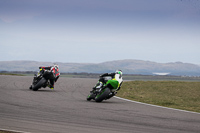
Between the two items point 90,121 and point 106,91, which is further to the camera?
point 106,91

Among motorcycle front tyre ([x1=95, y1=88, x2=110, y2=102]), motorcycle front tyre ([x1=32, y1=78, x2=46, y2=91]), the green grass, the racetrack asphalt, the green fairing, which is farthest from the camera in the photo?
motorcycle front tyre ([x1=32, y1=78, x2=46, y2=91])

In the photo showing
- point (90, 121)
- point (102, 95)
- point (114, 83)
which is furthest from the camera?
point (114, 83)

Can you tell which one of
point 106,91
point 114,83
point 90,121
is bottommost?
point 90,121

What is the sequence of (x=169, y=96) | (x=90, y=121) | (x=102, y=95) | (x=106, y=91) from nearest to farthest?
1. (x=90, y=121)
2. (x=102, y=95)
3. (x=106, y=91)
4. (x=169, y=96)

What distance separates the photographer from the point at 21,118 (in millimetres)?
9773

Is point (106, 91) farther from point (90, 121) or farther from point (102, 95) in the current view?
point (90, 121)

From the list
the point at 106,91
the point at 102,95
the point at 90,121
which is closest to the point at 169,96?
the point at 106,91

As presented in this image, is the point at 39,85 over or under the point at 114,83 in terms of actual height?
under

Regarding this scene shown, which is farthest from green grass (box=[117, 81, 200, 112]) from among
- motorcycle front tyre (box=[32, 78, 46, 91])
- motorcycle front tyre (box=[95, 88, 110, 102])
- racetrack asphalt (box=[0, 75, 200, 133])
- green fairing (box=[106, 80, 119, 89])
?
motorcycle front tyre (box=[32, 78, 46, 91])

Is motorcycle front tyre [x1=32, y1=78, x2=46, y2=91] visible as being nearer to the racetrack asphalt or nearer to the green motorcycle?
the green motorcycle

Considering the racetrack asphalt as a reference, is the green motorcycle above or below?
above

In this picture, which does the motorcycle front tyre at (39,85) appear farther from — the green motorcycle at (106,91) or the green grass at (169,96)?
the green motorcycle at (106,91)

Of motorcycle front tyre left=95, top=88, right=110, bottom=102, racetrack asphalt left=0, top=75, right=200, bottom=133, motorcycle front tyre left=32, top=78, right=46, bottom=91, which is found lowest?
racetrack asphalt left=0, top=75, right=200, bottom=133

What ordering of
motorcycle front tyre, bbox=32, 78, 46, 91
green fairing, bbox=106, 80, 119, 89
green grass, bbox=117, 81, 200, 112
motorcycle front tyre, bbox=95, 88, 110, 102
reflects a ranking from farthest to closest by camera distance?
motorcycle front tyre, bbox=32, 78, 46, 91 → green grass, bbox=117, 81, 200, 112 → green fairing, bbox=106, 80, 119, 89 → motorcycle front tyre, bbox=95, 88, 110, 102
